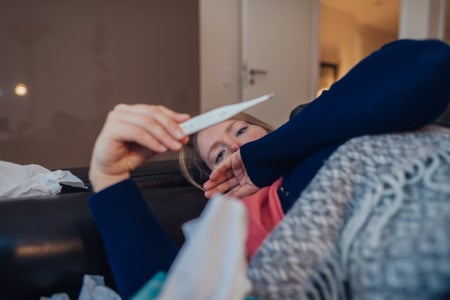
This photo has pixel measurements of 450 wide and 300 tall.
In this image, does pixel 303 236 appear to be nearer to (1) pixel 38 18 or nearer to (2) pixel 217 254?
(2) pixel 217 254

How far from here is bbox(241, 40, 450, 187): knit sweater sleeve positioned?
491 mm

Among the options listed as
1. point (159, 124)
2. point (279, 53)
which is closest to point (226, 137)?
point (159, 124)

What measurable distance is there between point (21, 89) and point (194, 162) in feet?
3.72

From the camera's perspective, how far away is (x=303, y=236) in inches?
15.3

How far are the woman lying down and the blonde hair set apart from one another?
0.35 metres

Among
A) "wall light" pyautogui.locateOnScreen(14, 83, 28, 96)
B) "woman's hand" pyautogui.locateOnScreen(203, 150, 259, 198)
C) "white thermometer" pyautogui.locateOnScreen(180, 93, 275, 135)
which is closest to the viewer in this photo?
"white thermometer" pyautogui.locateOnScreen(180, 93, 275, 135)

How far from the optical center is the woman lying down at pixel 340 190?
347 mm

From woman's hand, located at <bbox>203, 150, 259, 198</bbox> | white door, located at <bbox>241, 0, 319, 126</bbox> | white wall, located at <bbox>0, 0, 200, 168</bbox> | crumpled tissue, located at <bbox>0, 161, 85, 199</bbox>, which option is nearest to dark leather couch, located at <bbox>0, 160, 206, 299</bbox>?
crumpled tissue, located at <bbox>0, 161, 85, 199</bbox>

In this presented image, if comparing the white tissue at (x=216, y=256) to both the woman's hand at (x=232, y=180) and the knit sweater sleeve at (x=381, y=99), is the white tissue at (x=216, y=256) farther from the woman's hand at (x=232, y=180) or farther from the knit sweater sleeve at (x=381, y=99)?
the woman's hand at (x=232, y=180)

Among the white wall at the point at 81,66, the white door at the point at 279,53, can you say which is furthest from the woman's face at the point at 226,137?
the white door at the point at 279,53

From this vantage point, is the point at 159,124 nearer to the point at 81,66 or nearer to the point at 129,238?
the point at 129,238

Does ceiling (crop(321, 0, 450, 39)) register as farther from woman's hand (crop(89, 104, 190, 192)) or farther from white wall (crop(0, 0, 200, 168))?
woman's hand (crop(89, 104, 190, 192))

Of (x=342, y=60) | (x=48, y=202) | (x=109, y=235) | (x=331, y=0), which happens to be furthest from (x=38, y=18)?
(x=342, y=60)

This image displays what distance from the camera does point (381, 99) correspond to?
1.63ft
